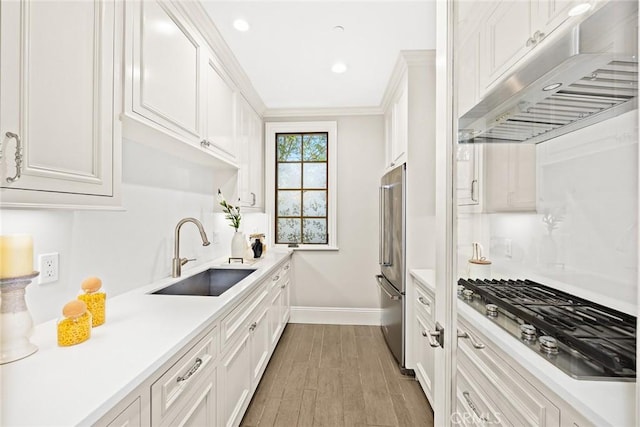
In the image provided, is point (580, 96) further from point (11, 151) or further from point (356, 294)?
point (356, 294)

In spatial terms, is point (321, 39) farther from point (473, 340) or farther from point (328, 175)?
point (473, 340)

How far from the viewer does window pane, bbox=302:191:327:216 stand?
3.89 meters

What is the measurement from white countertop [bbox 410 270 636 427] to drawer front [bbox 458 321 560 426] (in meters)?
0.04

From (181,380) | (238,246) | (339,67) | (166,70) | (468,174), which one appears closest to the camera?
(468,174)

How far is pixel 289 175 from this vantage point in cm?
392

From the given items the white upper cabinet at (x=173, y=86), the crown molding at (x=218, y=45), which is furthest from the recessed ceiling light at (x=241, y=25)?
the white upper cabinet at (x=173, y=86)

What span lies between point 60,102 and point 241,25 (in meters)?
1.56

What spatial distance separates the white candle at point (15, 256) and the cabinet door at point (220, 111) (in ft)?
4.14

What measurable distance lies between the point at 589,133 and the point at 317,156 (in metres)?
3.39

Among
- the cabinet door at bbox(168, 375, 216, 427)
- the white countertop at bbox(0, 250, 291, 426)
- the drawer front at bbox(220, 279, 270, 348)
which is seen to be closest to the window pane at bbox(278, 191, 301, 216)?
the drawer front at bbox(220, 279, 270, 348)

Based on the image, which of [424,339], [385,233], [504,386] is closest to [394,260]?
[385,233]

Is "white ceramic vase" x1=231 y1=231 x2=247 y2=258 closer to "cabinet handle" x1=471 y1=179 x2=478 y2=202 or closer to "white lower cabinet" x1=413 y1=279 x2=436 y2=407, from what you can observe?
"white lower cabinet" x1=413 y1=279 x2=436 y2=407

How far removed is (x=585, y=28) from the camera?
0.64m

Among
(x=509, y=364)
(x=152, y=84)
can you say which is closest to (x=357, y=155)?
(x=152, y=84)
